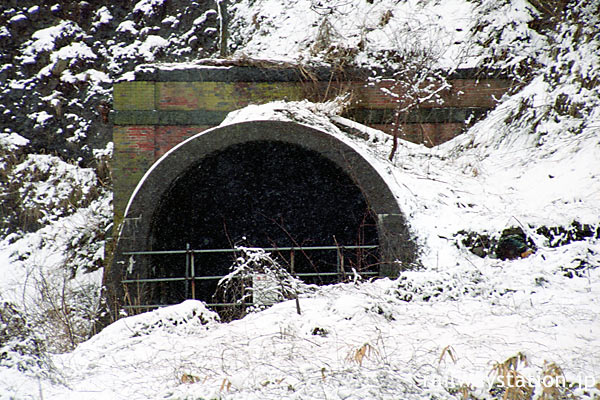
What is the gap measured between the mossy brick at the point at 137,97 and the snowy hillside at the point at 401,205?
1.53 m

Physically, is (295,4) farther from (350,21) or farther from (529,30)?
(529,30)

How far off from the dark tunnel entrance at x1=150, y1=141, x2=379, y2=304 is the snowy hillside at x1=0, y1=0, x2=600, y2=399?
77cm

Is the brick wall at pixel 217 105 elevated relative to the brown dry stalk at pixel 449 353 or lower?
elevated

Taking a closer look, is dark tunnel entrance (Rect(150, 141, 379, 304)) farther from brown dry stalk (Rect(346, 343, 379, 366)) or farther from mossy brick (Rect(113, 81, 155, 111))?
brown dry stalk (Rect(346, 343, 379, 366))

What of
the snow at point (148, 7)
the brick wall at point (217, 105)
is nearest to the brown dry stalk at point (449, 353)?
the brick wall at point (217, 105)

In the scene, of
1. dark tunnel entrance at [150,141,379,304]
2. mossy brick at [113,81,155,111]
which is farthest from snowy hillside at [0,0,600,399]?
mossy brick at [113,81,155,111]

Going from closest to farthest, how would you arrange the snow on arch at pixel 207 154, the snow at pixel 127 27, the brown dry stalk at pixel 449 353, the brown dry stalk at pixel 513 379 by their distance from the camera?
the brown dry stalk at pixel 513 379 < the brown dry stalk at pixel 449 353 < the snow on arch at pixel 207 154 < the snow at pixel 127 27

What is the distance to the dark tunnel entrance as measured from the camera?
756 centimetres

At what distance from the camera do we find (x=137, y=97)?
27.2ft

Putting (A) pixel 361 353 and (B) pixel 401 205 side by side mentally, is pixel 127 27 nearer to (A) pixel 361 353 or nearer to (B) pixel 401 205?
(B) pixel 401 205

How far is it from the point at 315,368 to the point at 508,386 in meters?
1.07

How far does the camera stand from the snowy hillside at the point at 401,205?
2969mm

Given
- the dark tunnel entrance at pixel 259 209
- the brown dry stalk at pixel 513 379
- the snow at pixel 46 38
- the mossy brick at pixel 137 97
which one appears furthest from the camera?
the snow at pixel 46 38

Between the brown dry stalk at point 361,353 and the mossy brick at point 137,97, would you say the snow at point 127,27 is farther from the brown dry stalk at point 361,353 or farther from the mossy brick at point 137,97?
the brown dry stalk at point 361,353
